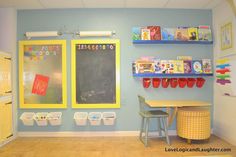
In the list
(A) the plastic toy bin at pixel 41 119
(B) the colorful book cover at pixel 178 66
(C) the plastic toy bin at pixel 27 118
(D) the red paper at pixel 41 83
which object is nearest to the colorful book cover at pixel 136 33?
(B) the colorful book cover at pixel 178 66

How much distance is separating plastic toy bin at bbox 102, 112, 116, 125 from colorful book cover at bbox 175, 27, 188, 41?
1856mm

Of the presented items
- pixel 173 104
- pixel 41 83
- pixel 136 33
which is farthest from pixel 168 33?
pixel 41 83

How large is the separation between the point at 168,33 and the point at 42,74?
248 cm

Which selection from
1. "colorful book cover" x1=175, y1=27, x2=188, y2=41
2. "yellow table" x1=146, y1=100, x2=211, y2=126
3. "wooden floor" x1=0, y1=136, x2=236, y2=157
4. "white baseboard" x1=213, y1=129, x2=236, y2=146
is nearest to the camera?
"wooden floor" x1=0, y1=136, x2=236, y2=157

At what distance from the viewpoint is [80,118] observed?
3.80m

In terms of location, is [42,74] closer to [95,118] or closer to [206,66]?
[95,118]

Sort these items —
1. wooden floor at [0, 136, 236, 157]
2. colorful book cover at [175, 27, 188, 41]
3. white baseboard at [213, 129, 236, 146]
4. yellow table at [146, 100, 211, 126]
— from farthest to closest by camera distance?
colorful book cover at [175, 27, 188, 41], white baseboard at [213, 129, 236, 146], yellow table at [146, 100, 211, 126], wooden floor at [0, 136, 236, 157]

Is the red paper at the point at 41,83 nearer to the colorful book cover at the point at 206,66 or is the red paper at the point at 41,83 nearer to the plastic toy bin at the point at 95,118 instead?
the plastic toy bin at the point at 95,118

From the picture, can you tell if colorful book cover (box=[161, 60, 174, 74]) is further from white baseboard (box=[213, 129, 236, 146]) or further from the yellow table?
white baseboard (box=[213, 129, 236, 146])

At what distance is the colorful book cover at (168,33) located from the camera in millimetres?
Answer: 3912

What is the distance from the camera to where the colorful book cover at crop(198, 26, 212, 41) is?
154 inches

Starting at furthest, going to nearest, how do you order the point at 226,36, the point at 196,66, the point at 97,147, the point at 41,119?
1. the point at 196,66
2. the point at 41,119
3. the point at 226,36
4. the point at 97,147

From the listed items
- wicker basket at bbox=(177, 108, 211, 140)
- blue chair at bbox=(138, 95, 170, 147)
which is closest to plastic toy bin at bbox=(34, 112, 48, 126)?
blue chair at bbox=(138, 95, 170, 147)

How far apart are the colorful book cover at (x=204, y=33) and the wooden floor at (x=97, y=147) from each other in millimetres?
1816
